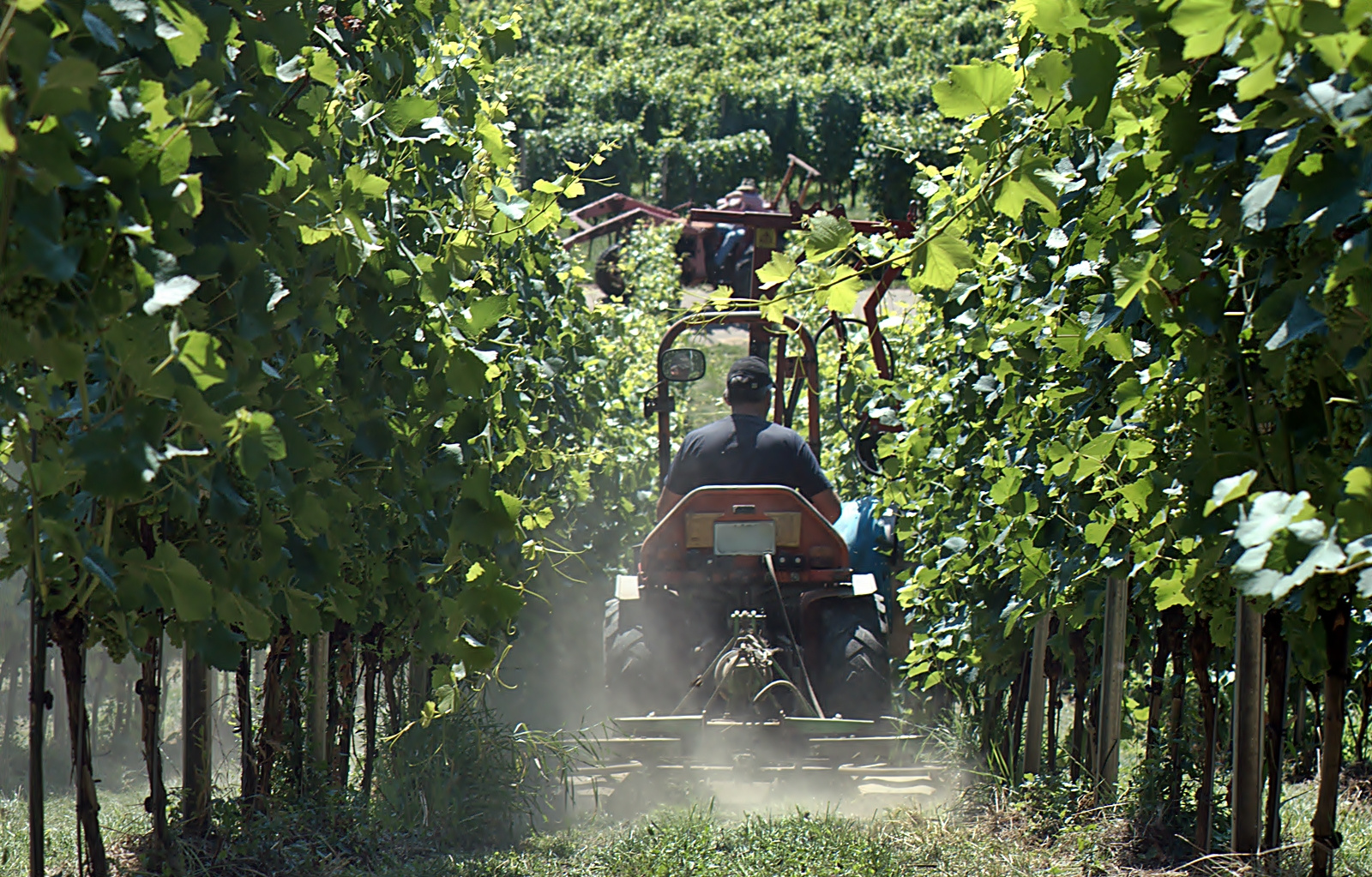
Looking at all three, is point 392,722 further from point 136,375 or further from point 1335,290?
point 1335,290

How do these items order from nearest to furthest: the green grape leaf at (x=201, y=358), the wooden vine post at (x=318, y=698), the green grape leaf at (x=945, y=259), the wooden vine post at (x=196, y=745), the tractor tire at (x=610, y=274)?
the green grape leaf at (x=201, y=358) < the green grape leaf at (x=945, y=259) < the wooden vine post at (x=196, y=745) < the wooden vine post at (x=318, y=698) < the tractor tire at (x=610, y=274)

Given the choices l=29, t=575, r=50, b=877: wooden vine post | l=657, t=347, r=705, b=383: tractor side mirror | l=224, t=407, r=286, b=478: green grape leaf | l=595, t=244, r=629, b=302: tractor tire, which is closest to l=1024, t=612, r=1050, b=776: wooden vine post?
l=657, t=347, r=705, b=383: tractor side mirror

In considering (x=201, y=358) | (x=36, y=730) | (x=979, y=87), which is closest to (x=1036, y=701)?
(x=979, y=87)

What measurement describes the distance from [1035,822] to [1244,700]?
1568 millimetres

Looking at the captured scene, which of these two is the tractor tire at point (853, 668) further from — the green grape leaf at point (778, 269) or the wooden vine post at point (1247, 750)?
the green grape leaf at point (778, 269)

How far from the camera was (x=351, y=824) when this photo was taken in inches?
163

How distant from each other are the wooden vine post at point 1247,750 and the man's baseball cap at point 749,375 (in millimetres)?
3382

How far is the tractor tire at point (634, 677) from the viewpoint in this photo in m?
5.91

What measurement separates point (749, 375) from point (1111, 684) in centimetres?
264

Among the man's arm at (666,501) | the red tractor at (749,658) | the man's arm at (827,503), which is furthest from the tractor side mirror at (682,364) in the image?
the man's arm at (827,503)

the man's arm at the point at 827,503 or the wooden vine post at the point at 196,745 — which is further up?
the man's arm at the point at 827,503

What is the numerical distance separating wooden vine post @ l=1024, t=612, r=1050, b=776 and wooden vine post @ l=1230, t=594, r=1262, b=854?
1.49 meters

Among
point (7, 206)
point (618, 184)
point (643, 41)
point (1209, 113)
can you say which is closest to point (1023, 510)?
point (1209, 113)

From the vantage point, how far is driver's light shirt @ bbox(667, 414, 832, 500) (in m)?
6.02
